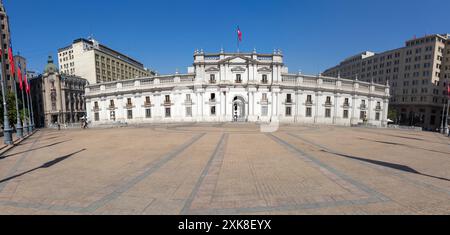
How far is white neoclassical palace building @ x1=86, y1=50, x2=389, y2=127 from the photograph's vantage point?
38.2 m

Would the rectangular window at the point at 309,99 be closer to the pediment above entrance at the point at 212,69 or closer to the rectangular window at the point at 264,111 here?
the rectangular window at the point at 264,111

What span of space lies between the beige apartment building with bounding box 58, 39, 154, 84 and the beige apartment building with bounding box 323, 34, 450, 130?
84.2 meters

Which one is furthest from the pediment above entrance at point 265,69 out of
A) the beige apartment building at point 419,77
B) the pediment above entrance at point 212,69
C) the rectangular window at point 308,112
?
the beige apartment building at point 419,77

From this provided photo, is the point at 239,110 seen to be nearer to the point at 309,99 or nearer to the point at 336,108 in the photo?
the point at 309,99

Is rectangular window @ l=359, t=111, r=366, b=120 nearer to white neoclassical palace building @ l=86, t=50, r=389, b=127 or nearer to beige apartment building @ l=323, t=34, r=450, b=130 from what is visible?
white neoclassical palace building @ l=86, t=50, r=389, b=127

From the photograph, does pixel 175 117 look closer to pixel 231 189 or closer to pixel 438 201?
pixel 231 189

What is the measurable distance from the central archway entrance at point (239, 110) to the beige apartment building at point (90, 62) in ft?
184

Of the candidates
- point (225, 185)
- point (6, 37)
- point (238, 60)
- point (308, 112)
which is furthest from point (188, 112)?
point (6, 37)

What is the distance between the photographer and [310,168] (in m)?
7.36

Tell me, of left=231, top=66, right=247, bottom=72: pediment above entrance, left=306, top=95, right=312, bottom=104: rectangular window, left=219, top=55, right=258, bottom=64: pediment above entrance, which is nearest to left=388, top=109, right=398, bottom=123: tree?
left=306, top=95, right=312, bottom=104: rectangular window

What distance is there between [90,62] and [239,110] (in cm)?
6121

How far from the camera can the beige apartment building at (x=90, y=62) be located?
215 ft
